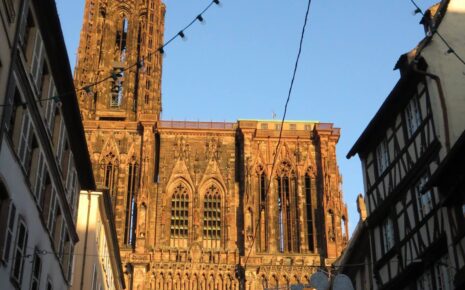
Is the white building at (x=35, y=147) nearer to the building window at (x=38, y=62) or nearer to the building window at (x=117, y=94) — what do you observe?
the building window at (x=38, y=62)

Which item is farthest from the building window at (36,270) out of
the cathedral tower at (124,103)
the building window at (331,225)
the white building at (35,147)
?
the building window at (331,225)

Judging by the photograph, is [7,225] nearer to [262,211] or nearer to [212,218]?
[212,218]

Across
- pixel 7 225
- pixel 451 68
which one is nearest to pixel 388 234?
pixel 451 68

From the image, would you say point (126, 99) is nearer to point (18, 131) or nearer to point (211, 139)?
point (211, 139)

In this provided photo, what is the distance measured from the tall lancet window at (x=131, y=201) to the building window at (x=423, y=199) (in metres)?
37.1

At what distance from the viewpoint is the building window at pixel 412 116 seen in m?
22.3

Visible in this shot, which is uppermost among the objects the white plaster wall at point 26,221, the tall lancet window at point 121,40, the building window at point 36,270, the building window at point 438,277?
the tall lancet window at point 121,40

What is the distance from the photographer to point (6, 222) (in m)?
17.9

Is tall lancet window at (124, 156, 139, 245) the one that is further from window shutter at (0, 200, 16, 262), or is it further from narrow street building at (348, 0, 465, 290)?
window shutter at (0, 200, 16, 262)

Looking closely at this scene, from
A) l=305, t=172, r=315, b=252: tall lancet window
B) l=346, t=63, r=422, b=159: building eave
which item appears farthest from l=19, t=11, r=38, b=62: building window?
l=305, t=172, r=315, b=252: tall lancet window

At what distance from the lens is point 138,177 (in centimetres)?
5859

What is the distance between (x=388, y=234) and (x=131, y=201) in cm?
3637

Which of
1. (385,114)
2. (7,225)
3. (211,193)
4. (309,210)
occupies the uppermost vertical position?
(211,193)

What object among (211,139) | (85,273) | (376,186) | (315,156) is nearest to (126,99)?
(211,139)
